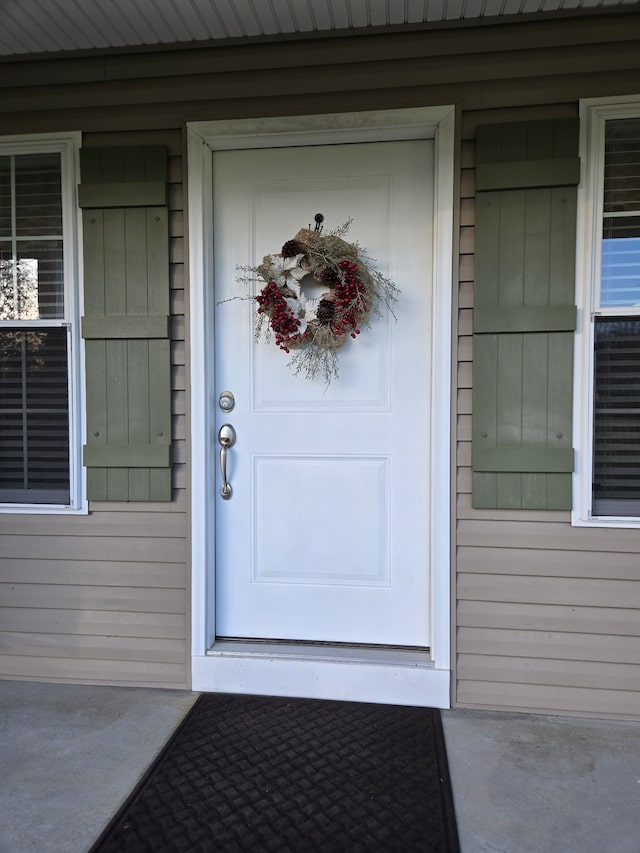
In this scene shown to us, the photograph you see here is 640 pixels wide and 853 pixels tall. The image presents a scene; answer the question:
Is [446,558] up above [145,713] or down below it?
above

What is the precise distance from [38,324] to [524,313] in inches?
74.5

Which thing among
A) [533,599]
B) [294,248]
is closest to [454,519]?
[533,599]

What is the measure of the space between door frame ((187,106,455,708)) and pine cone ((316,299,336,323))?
39 cm

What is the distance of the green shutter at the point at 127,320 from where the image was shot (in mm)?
2150

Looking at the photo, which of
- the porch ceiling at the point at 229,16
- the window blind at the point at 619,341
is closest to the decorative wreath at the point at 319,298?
the porch ceiling at the point at 229,16

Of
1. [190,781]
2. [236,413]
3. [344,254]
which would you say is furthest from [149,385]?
[190,781]

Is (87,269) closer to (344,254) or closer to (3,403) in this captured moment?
(3,403)

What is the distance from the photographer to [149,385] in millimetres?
2182

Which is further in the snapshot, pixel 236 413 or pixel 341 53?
pixel 236 413

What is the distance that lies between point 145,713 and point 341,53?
2.52m

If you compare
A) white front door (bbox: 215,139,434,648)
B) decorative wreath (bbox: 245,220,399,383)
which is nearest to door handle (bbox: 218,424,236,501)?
white front door (bbox: 215,139,434,648)

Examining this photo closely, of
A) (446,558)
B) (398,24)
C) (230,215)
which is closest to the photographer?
(398,24)

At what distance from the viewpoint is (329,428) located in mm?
2203

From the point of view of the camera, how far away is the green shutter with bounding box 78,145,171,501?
215cm
